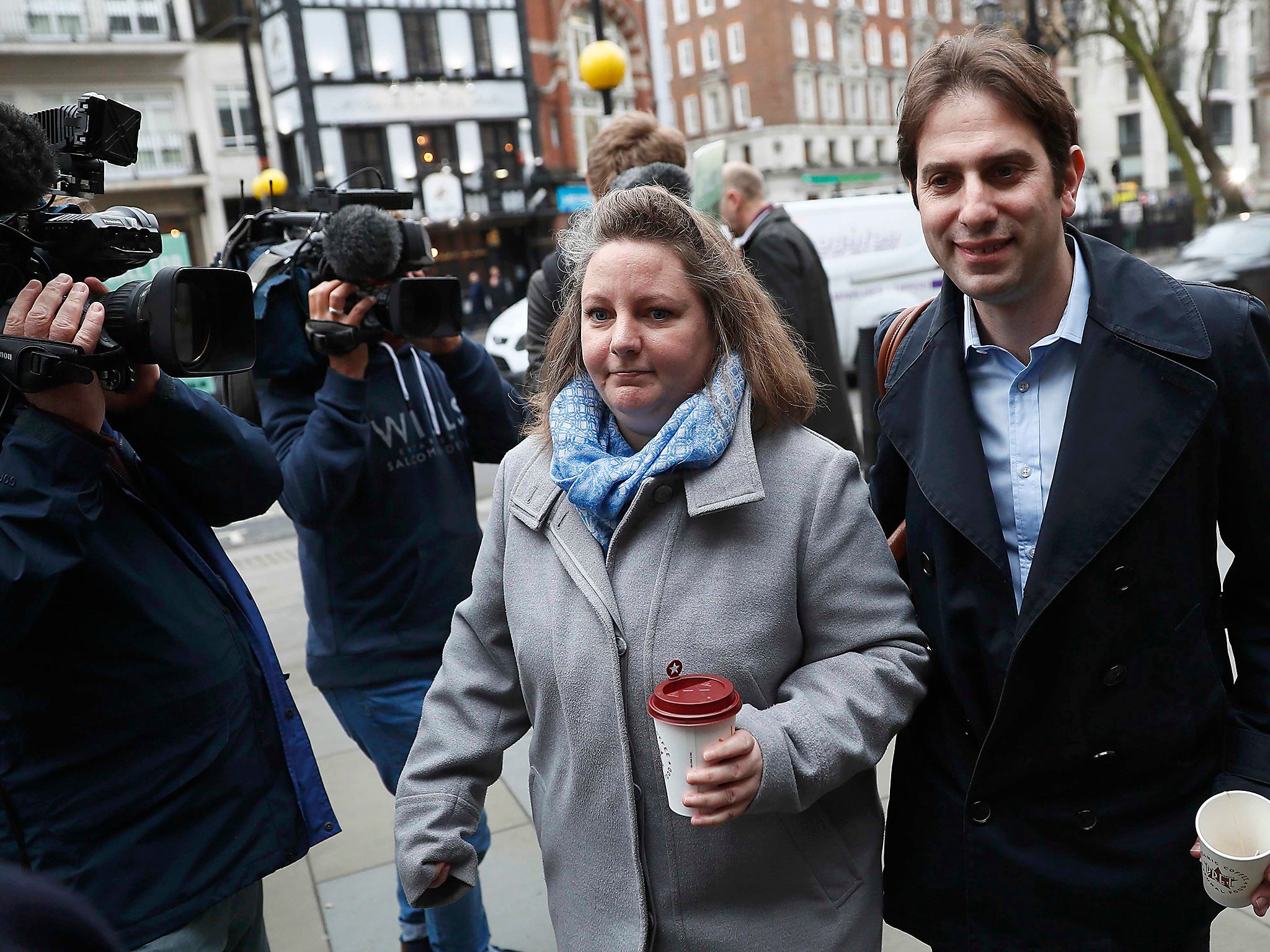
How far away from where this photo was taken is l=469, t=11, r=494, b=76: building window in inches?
1355

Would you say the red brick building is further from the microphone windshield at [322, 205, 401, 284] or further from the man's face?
the man's face

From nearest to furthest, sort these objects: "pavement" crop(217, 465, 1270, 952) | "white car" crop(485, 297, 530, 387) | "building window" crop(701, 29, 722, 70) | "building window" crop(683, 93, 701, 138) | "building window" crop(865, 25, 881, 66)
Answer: "pavement" crop(217, 465, 1270, 952), "white car" crop(485, 297, 530, 387), "building window" crop(701, 29, 722, 70), "building window" crop(865, 25, 881, 66), "building window" crop(683, 93, 701, 138)

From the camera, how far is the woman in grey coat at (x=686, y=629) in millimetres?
1664

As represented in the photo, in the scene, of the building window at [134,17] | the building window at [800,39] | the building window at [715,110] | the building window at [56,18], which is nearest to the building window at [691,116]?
the building window at [715,110]

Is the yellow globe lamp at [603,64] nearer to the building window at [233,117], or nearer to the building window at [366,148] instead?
the building window at [233,117]

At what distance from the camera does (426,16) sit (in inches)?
1324

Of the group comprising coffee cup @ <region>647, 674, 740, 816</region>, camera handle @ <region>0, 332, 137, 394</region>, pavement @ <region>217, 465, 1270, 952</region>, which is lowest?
pavement @ <region>217, 465, 1270, 952</region>

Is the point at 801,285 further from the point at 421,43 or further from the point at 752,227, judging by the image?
the point at 421,43

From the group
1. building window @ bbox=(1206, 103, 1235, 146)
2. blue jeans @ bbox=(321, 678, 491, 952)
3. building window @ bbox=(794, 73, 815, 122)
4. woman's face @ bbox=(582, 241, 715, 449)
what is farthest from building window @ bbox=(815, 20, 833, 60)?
woman's face @ bbox=(582, 241, 715, 449)

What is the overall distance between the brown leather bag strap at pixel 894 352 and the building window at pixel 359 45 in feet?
111

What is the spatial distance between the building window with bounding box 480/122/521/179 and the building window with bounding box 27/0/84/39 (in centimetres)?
1206

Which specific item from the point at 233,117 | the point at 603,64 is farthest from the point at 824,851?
the point at 233,117

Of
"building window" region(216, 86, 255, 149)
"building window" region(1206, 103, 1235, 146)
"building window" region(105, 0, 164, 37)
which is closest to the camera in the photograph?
"building window" region(105, 0, 164, 37)

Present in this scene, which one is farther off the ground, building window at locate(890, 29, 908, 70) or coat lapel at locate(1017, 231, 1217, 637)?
building window at locate(890, 29, 908, 70)
